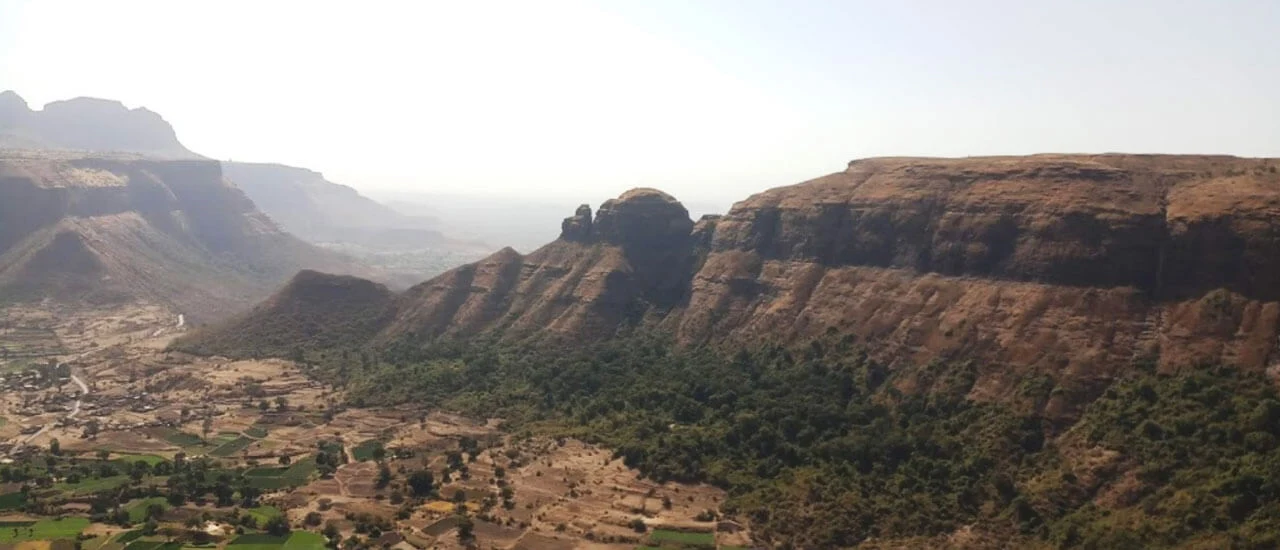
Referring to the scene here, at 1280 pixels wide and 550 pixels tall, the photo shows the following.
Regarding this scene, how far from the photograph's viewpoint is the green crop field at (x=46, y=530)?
7062 cm

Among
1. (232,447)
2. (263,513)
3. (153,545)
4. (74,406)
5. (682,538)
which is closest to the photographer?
(153,545)

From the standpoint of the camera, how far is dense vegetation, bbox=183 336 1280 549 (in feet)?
208

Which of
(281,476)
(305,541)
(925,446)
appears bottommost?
(281,476)

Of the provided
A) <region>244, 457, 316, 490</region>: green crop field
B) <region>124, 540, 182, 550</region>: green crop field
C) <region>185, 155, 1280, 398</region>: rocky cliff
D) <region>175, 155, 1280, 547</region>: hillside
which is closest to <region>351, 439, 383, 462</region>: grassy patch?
<region>244, 457, 316, 490</region>: green crop field

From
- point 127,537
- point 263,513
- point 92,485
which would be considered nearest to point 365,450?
point 263,513

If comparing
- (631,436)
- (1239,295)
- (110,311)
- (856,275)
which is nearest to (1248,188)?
(1239,295)

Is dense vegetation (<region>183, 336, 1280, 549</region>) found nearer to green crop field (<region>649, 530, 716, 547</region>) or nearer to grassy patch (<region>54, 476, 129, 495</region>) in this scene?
green crop field (<region>649, 530, 716, 547</region>)

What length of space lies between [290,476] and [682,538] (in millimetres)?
41774

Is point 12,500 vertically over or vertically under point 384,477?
over

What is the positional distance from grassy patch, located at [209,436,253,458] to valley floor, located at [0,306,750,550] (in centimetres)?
23

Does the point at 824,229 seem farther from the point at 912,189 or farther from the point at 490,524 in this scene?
the point at 490,524

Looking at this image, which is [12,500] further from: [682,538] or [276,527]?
[682,538]

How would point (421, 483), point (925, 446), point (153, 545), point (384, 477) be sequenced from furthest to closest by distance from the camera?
1. point (384, 477)
2. point (421, 483)
3. point (925, 446)
4. point (153, 545)

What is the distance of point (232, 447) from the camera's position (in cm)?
9981
